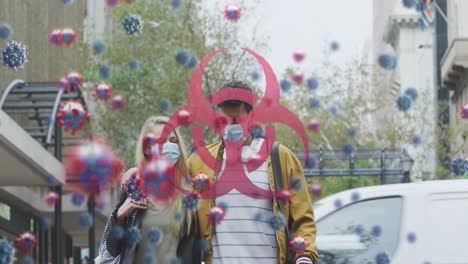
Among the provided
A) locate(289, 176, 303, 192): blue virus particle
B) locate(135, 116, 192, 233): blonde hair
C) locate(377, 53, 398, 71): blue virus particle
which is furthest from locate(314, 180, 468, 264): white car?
locate(135, 116, 192, 233): blonde hair

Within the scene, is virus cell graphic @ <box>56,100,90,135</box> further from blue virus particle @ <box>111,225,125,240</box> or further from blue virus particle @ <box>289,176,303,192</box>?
blue virus particle @ <box>289,176,303,192</box>

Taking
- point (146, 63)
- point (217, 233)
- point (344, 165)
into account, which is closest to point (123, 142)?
point (146, 63)

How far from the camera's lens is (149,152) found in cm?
647

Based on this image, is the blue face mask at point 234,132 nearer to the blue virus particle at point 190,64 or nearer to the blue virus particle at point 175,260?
the blue virus particle at point 175,260

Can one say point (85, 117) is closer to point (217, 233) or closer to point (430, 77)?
point (217, 233)

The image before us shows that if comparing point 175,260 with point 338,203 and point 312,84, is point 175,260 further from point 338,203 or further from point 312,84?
point 338,203

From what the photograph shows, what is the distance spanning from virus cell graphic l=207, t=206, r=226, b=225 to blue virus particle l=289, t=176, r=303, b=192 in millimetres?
349

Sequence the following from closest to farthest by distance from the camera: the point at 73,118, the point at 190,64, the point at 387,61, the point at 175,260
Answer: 1. the point at 175,260
2. the point at 190,64
3. the point at 387,61
4. the point at 73,118

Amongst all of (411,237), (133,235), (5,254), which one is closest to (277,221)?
(133,235)

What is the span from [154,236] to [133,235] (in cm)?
11

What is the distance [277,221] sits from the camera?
20.6 feet

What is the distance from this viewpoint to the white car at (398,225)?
27.5 ft

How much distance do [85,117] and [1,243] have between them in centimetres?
490

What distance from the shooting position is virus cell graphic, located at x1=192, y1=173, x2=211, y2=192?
6355 millimetres
